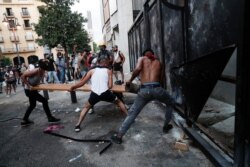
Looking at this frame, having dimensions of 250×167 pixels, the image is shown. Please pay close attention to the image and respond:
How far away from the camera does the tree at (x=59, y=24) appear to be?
1819cm

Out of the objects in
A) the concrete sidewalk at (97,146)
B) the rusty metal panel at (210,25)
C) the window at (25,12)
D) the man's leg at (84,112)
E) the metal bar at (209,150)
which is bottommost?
the concrete sidewalk at (97,146)

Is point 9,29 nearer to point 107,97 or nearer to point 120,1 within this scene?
point 120,1

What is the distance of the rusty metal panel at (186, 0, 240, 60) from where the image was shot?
8.24ft

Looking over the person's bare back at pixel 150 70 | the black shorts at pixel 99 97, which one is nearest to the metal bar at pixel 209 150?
the person's bare back at pixel 150 70

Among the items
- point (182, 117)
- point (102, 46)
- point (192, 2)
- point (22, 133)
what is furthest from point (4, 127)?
point (192, 2)

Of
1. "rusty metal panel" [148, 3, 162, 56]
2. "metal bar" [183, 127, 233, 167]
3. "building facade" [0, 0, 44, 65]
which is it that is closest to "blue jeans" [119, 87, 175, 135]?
"metal bar" [183, 127, 233, 167]

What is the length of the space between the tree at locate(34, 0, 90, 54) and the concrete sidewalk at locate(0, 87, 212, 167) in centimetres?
1352

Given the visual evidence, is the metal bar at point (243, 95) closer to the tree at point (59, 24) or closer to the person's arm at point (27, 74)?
the person's arm at point (27, 74)

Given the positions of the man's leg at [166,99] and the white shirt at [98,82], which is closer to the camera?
the man's leg at [166,99]

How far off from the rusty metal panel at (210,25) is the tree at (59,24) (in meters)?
16.0

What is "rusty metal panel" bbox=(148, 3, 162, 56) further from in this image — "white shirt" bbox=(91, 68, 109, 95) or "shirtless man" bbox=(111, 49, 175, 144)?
"shirtless man" bbox=(111, 49, 175, 144)

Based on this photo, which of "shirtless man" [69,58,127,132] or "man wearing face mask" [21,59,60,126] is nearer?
"shirtless man" [69,58,127,132]

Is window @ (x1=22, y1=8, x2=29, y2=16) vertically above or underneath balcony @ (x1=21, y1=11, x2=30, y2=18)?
above

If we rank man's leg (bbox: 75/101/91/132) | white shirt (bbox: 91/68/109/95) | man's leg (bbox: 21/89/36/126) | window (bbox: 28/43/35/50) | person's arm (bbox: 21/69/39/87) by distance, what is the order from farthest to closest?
1. window (bbox: 28/43/35/50)
2. man's leg (bbox: 21/89/36/126)
3. person's arm (bbox: 21/69/39/87)
4. man's leg (bbox: 75/101/91/132)
5. white shirt (bbox: 91/68/109/95)
